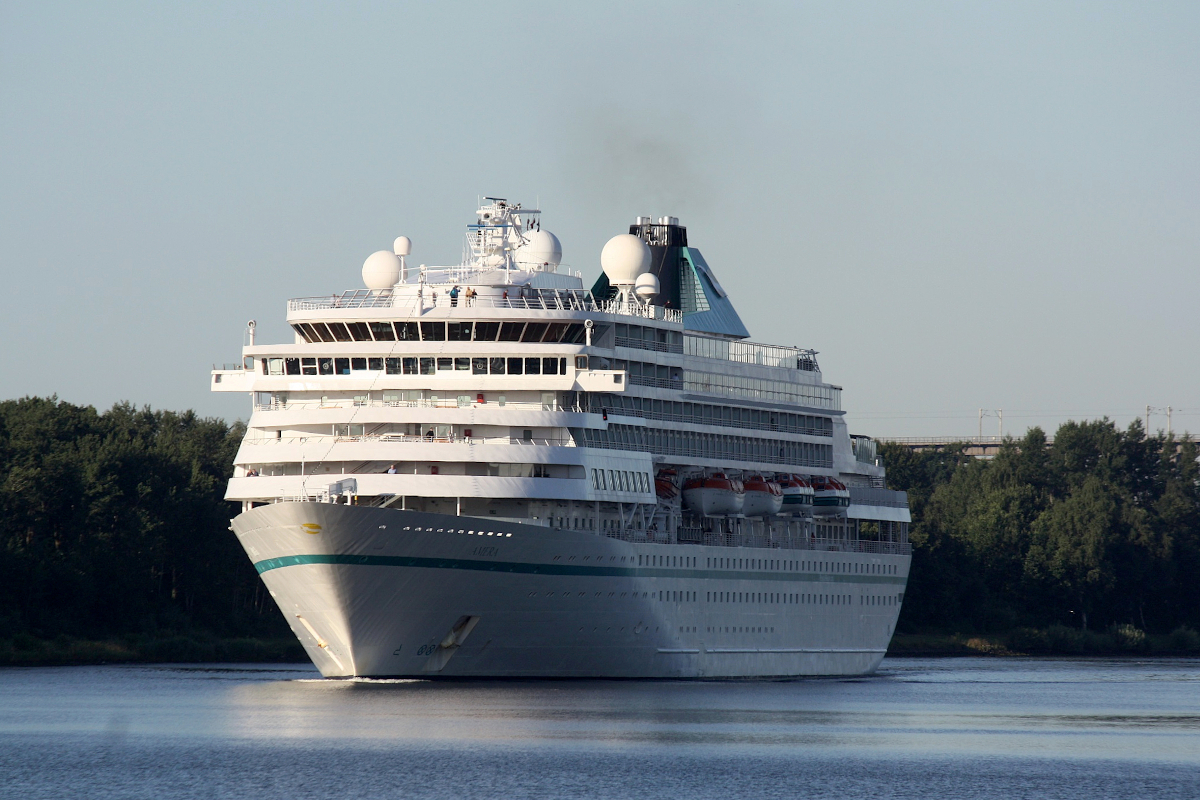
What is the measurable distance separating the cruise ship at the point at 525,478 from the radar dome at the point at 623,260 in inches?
3.3

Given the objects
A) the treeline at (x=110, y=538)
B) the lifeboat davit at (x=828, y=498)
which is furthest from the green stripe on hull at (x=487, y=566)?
the treeline at (x=110, y=538)

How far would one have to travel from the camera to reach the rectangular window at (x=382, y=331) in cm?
6147

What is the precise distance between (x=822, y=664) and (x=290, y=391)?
1009 inches

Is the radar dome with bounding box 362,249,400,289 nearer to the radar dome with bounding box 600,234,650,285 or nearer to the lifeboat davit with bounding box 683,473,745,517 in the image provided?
the radar dome with bounding box 600,234,650,285

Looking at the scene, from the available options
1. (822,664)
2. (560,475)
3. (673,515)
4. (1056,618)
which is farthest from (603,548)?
(1056,618)

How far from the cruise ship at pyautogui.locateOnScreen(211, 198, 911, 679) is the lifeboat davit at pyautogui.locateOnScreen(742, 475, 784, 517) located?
9 cm

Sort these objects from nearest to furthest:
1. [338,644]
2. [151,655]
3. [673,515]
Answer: [338,644] → [673,515] → [151,655]

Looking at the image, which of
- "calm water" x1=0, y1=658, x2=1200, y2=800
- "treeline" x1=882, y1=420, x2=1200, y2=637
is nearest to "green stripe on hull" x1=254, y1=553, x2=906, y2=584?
"calm water" x1=0, y1=658, x2=1200, y2=800

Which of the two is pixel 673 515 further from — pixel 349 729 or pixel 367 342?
pixel 349 729

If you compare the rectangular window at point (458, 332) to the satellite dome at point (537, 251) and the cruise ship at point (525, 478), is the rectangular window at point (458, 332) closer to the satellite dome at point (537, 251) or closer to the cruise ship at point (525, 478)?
the cruise ship at point (525, 478)

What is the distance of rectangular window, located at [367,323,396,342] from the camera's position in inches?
2420

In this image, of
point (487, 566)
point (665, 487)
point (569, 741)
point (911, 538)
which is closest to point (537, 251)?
point (665, 487)

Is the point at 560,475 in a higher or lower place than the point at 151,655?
higher

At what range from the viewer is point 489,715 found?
166 feet
